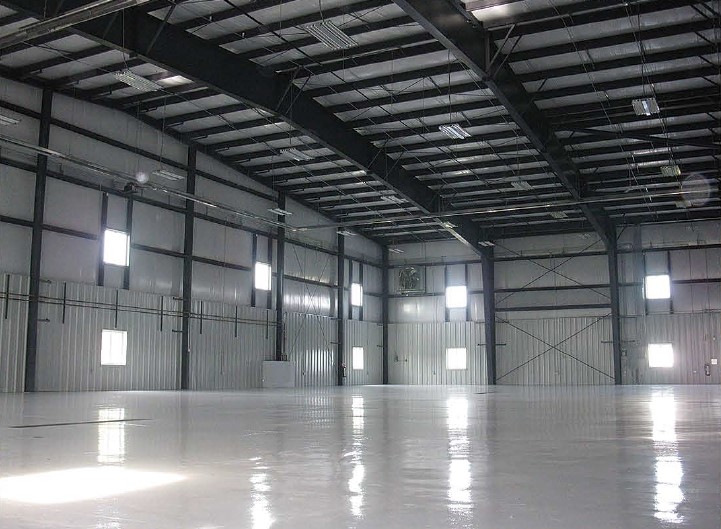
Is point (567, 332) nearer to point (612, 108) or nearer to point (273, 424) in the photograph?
point (612, 108)

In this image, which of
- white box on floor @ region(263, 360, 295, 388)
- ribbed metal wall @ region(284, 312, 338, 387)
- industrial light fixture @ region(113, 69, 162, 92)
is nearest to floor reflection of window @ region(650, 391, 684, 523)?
industrial light fixture @ region(113, 69, 162, 92)

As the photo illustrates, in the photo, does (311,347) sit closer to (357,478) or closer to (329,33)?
(329,33)

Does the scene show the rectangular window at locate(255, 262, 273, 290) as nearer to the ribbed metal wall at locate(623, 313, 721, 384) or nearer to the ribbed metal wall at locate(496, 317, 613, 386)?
the ribbed metal wall at locate(496, 317, 613, 386)

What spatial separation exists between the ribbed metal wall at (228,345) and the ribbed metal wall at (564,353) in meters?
18.6

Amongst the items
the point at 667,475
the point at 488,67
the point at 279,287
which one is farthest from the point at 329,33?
the point at 279,287

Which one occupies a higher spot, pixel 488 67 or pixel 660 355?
pixel 488 67

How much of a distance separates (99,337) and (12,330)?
14.3 feet

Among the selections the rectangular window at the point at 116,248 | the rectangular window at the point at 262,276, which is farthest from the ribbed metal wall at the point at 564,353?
the rectangular window at the point at 116,248

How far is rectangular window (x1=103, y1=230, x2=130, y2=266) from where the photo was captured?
3228cm

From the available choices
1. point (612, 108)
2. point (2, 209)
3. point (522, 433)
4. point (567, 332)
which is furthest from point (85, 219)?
point (567, 332)

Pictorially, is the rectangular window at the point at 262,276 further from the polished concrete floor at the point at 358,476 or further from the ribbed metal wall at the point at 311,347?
the polished concrete floor at the point at 358,476

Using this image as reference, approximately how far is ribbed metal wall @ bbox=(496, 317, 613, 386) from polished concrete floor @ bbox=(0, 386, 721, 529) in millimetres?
36553

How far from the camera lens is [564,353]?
48.5 metres

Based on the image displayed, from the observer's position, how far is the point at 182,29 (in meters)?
23.6
